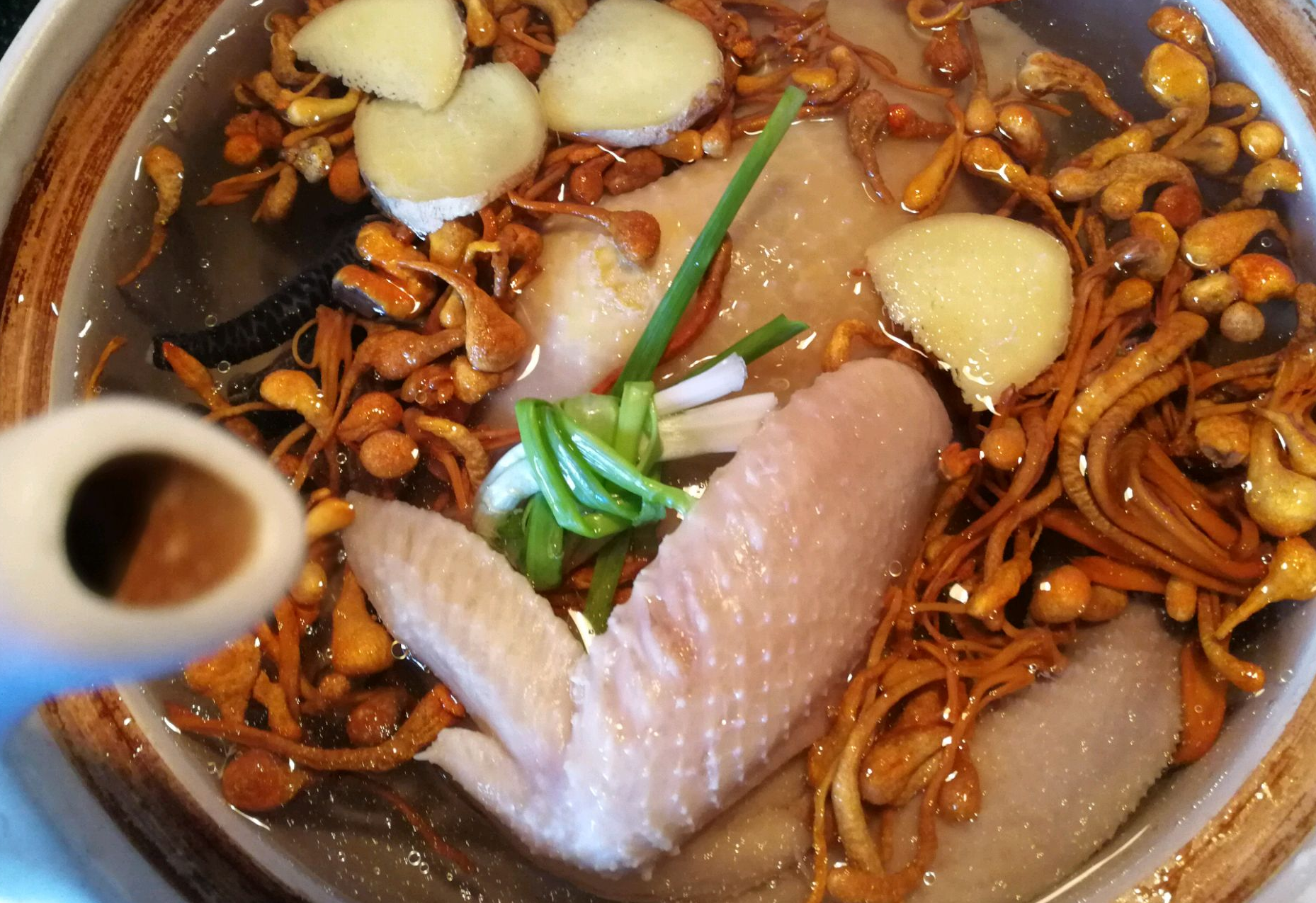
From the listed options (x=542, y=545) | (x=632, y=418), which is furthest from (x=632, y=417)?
(x=542, y=545)

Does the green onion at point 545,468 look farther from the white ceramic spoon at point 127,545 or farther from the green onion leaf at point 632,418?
the white ceramic spoon at point 127,545

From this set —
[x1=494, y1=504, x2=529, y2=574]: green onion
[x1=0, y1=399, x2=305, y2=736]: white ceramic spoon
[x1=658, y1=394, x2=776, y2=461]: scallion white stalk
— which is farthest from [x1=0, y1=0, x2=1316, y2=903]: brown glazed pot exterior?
[x1=658, y1=394, x2=776, y2=461]: scallion white stalk

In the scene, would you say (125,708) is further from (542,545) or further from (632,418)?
(632,418)

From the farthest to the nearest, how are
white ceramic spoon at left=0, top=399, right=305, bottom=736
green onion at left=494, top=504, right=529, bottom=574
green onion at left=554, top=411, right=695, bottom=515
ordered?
1. green onion at left=494, top=504, right=529, bottom=574
2. green onion at left=554, top=411, right=695, bottom=515
3. white ceramic spoon at left=0, top=399, right=305, bottom=736

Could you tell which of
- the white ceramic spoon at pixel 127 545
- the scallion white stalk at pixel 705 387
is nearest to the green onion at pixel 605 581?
the scallion white stalk at pixel 705 387

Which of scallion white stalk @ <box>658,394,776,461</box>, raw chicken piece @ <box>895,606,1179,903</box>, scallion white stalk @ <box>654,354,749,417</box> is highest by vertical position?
scallion white stalk @ <box>654,354,749,417</box>

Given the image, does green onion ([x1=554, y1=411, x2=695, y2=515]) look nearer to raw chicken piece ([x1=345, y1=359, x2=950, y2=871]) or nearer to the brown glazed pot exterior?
raw chicken piece ([x1=345, y1=359, x2=950, y2=871])

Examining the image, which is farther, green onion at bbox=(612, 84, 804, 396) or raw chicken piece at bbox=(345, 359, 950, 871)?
green onion at bbox=(612, 84, 804, 396)

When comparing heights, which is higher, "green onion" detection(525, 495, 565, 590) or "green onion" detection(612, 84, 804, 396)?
"green onion" detection(612, 84, 804, 396)
